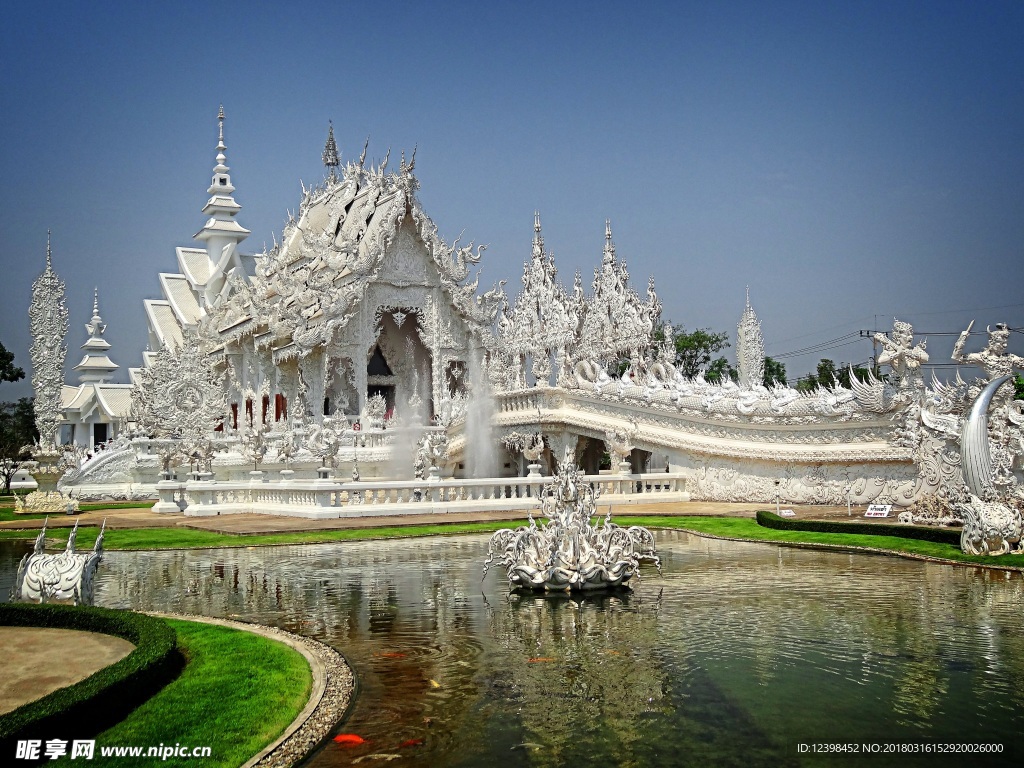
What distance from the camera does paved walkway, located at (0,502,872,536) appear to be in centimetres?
1678

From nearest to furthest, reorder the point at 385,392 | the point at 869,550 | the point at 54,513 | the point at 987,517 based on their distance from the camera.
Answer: the point at 987,517 < the point at 869,550 < the point at 54,513 < the point at 385,392

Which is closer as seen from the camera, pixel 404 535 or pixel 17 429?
pixel 404 535

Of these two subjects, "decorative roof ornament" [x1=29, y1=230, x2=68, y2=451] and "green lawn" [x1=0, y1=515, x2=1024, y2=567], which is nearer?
"green lawn" [x1=0, y1=515, x2=1024, y2=567]

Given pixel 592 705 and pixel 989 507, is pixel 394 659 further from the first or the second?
pixel 989 507

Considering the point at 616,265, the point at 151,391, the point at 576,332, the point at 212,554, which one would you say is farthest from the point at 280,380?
the point at 212,554

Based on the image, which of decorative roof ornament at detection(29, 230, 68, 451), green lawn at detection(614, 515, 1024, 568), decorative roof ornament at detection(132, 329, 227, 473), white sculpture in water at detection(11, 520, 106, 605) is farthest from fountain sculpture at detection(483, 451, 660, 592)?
decorative roof ornament at detection(29, 230, 68, 451)

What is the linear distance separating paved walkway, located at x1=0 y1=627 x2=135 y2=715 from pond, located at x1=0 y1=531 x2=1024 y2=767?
5.54 ft

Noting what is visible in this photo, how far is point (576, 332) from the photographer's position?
3647 centimetres

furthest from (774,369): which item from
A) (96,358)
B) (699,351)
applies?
(96,358)

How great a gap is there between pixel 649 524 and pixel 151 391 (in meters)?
23.5

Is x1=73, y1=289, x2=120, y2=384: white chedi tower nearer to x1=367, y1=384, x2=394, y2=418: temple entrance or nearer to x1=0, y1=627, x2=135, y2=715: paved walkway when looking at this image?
x1=367, y1=384, x2=394, y2=418: temple entrance

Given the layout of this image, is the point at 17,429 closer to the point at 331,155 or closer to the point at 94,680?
the point at 331,155

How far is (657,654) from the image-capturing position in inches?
286

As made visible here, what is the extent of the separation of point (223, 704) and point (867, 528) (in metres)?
10.6
